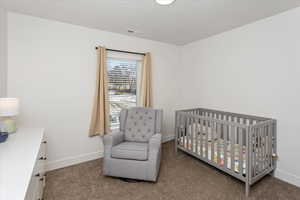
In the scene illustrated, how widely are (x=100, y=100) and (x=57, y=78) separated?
748mm

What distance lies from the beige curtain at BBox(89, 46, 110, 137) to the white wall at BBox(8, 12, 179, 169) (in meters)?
0.10

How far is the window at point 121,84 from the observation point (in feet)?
9.93

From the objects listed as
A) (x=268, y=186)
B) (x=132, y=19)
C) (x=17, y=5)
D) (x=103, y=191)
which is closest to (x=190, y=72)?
(x=132, y=19)

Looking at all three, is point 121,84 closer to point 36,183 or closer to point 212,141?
point 212,141

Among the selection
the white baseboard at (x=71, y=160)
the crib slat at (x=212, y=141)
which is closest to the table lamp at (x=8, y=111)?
the white baseboard at (x=71, y=160)

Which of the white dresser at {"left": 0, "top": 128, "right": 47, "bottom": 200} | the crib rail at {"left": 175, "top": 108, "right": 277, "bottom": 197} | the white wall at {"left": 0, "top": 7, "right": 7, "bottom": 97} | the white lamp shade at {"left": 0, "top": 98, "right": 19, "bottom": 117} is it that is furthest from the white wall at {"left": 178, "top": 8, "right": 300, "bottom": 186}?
the white wall at {"left": 0, "top": 7, "right": 7, "bottom": 97}

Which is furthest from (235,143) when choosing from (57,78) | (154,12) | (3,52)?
(3,52)

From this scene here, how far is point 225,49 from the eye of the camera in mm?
2795

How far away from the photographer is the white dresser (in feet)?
2.61

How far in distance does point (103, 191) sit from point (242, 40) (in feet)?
10.2

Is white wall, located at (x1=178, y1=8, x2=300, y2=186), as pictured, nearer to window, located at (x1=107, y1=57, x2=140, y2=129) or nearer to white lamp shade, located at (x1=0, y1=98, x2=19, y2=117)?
window, located at (x1=107, y1=57, x2=140, y2=129)

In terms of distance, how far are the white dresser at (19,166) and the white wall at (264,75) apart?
2.85 meters

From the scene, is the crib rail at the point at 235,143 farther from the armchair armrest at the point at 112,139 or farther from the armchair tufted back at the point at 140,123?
the armchair armrest at the point at 112,139

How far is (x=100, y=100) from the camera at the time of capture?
268 cm
